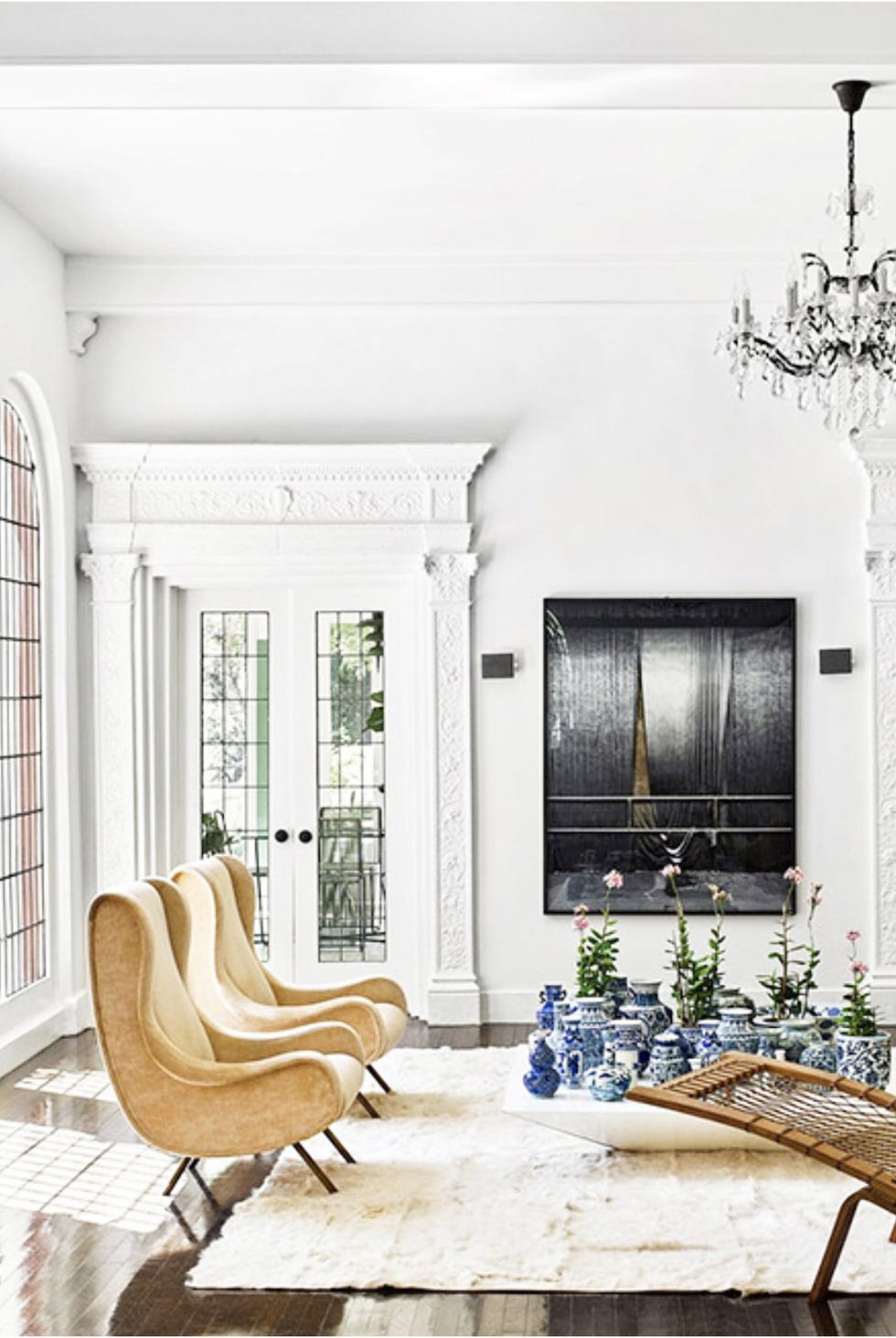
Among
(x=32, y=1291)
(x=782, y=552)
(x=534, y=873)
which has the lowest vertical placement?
(x=32, y=1291)

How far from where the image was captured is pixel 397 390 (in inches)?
335

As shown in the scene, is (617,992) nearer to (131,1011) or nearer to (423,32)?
(131,1011)

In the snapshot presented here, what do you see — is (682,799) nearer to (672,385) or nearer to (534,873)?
(534,873)

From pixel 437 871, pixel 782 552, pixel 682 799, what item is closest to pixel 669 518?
pixel 782 552

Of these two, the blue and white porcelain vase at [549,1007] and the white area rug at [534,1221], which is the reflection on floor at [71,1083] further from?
the blue and white porcelain vase at [549,1007]

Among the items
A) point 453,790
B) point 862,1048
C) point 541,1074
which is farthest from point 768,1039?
point 453,790

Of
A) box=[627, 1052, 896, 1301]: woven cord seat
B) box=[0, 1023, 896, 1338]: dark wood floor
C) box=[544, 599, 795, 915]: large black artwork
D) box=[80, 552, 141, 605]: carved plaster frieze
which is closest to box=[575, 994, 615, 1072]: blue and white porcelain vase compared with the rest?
box=[627, 1052, 896, 1301]: woven cord seat

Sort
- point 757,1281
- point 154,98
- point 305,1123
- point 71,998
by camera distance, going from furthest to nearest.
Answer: point 71,998
point 305,1123
point 154,98
point 757,1281

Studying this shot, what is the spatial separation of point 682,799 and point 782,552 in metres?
1.30

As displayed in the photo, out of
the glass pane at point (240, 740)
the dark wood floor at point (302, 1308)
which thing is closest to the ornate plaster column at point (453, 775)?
the glass pane at point (240, 740)

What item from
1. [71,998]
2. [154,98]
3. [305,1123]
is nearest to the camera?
[154,98]

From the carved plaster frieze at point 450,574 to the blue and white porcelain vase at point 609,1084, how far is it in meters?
3.22

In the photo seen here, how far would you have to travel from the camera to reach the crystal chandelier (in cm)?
581

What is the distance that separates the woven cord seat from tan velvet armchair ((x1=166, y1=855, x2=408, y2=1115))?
4.80ft
